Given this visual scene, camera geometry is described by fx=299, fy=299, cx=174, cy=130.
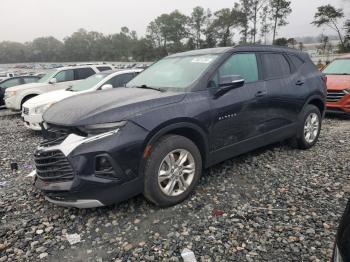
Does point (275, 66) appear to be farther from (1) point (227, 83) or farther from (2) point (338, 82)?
(2) point (338, 82)

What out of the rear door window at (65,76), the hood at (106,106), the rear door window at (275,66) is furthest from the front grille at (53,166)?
the rear door window at (65,76)

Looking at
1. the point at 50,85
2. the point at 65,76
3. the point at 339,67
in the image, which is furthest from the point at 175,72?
the point at 65,76

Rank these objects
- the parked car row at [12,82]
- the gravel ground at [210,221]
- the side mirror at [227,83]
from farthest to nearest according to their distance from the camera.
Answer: the parked car row at [12,82] < the side mirror at [227,83] < the gravel ground at [210,221]

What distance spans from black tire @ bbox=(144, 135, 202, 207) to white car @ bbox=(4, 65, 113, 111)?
26.2 ft

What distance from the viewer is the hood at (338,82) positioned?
24.8 feet

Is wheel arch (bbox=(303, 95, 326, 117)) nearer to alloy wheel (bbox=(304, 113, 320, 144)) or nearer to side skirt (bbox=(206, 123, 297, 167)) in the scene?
alloy wheel (bbox=(304, 113, 320, 144))

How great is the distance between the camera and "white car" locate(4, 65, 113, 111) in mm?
10250

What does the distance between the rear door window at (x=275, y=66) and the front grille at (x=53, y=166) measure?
3116 millimetres

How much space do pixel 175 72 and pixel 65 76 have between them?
299 inches

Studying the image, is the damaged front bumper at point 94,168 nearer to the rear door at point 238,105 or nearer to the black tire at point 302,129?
the rear door at point 238,105

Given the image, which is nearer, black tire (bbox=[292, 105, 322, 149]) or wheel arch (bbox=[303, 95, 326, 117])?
black tire (bbox=[292, 105, 322, 149])

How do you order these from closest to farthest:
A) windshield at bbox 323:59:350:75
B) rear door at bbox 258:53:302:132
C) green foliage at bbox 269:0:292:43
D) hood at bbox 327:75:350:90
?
rear door at bbox 258:53:302:132
hood at bbox 327:75:350:90
windshield at bbox 323:59:350:75
green foliage at bbox 269:0:292:43

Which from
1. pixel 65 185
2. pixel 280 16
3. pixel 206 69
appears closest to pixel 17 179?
pixel 65 185

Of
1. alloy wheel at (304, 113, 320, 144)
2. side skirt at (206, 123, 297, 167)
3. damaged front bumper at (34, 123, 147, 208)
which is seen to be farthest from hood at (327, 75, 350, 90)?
damaged front bumper at (34, 123, 147, 208)
